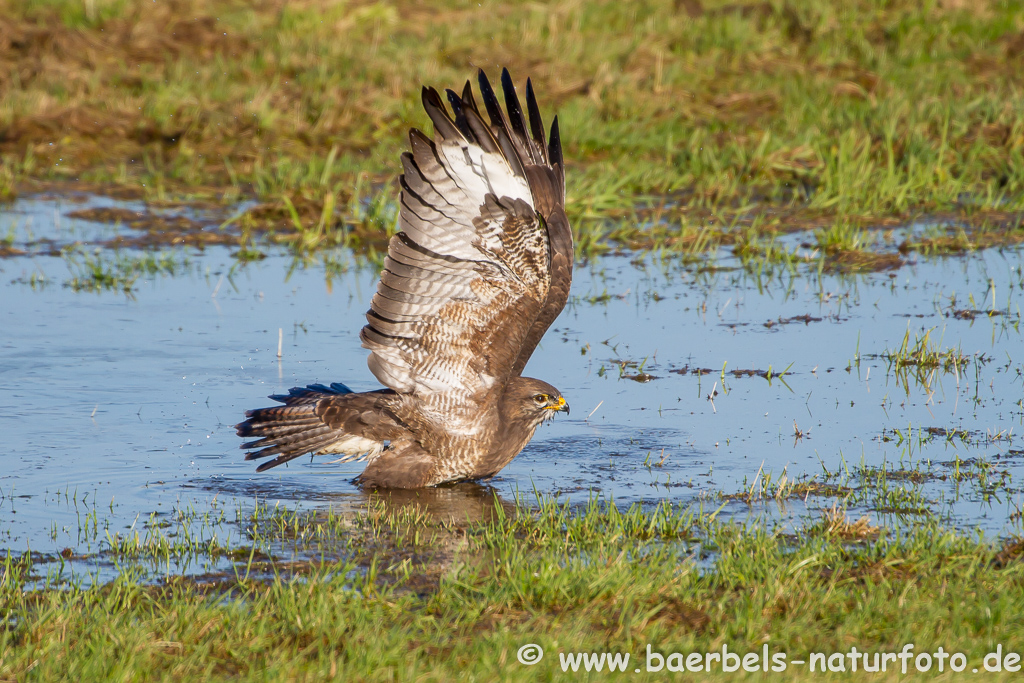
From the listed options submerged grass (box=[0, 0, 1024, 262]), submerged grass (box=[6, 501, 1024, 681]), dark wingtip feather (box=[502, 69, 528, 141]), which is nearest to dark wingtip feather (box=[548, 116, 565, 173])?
dark wingtip feather (box=[502, 69, 528, 141])

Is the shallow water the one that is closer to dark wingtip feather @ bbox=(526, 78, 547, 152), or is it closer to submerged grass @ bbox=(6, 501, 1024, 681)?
submerged grass @ bbox=(6, 501, 1024, 681)

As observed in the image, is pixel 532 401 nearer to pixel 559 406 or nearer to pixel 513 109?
pixel 559 406

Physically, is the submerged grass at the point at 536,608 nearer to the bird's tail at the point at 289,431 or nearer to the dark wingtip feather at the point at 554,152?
the bird's tail at the point at 289,431

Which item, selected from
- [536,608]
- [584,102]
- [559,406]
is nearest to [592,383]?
[559,406]

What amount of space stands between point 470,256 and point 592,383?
5.99 ft

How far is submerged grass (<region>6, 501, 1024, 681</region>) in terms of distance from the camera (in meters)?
3.79

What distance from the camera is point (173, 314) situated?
8.53 meters

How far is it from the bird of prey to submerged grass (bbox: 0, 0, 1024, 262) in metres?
4.22

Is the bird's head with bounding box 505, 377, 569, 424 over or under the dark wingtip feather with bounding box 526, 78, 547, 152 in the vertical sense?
under

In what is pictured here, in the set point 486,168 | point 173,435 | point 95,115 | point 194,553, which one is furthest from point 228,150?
point 194,553

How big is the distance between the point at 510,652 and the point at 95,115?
9949 mm

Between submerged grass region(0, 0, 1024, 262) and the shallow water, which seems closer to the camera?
the shallow water

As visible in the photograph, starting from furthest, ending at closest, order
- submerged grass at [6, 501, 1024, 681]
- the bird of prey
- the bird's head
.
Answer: the bird's head → the bird of prey → submerged grass at [6, 501, 1024, 681]

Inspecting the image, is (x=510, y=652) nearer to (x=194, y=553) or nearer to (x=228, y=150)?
(x=194, y=553)
